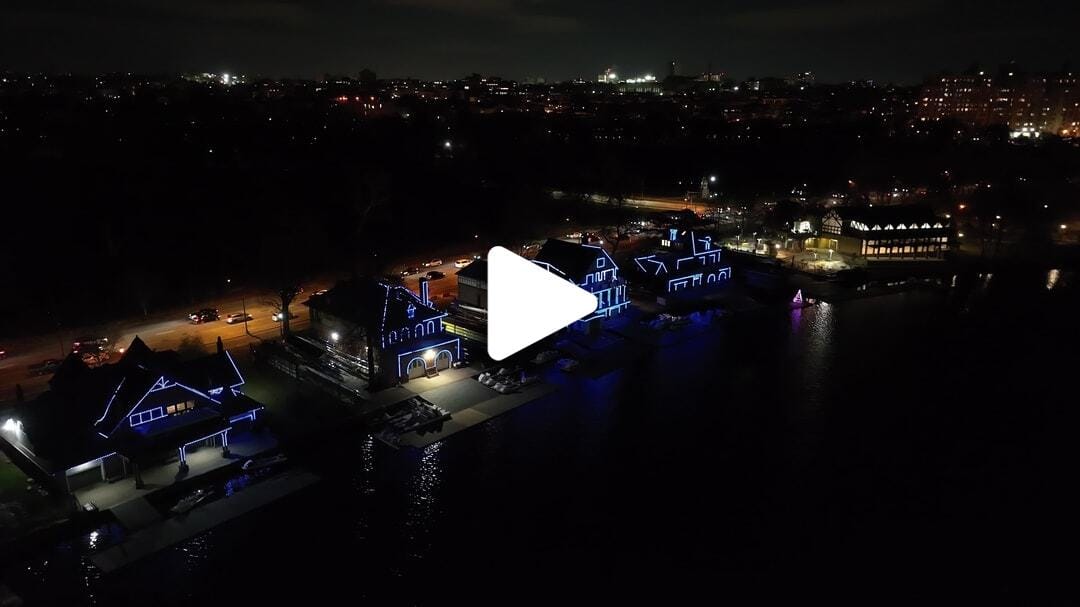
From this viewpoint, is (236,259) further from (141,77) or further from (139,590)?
(141,77)

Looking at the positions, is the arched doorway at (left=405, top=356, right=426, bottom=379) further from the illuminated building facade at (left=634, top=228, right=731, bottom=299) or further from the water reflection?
the illuminated building facade at (left=634, top=228, right=731, bottom=299)

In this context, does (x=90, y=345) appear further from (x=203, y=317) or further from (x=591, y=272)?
(x=591, y=272)

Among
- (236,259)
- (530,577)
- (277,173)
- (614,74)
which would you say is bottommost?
(530,577)

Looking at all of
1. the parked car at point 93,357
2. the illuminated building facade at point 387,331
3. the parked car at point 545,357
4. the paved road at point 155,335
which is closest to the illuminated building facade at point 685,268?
the parked car at point 545,357

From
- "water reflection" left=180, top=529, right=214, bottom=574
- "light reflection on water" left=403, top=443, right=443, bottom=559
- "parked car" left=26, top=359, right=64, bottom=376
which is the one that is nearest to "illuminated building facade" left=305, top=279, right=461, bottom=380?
"light reflection on water" left=403, top=443, right=443, bottom=559

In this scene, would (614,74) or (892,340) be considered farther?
(614,74)

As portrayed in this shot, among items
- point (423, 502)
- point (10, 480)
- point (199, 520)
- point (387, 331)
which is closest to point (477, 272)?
point (387, 331)

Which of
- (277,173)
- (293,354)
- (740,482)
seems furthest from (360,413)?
(277,173)

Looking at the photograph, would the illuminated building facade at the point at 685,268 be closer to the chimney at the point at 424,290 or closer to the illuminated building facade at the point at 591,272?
the illuminated building facade at the point at 591,272
